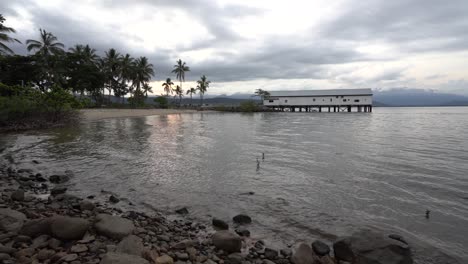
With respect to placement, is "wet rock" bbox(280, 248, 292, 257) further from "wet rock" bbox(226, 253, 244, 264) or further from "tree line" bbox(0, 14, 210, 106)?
"tree line" bbox(0, 14, 210, 106)

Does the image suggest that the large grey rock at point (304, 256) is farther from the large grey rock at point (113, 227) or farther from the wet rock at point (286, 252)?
the large grey rock at point (113, 227)

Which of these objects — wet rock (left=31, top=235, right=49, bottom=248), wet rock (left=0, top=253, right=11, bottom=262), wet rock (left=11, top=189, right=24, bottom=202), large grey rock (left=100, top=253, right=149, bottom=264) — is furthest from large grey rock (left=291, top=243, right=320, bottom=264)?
wet rock (left=11, top=189, right=24, bottom=202)

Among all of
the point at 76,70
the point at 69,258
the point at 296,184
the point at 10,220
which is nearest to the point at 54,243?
the point at 69,258

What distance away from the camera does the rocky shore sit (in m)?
4.50

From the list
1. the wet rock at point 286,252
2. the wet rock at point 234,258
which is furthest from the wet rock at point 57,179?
the wet rock at point 286,252

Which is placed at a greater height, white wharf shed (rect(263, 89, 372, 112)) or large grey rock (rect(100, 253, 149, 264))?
white wharf shed (rect(263, 89, 372, 112))

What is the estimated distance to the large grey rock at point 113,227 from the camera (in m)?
5.35

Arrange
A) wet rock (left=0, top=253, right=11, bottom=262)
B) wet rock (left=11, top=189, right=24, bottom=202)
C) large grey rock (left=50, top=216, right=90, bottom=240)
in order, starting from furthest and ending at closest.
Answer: wet rock (left=11, top=189, right=24, bottom=202) → large grey rock (left=50, top=216, right=90, bottom=240) → wet rock (left=0, top=253, right=11, bottom=262)

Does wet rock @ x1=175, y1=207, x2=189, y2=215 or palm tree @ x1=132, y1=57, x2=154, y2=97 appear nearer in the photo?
wet rock @ x1=175, y1=207, x2=189, y2=215

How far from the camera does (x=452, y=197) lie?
8.68m

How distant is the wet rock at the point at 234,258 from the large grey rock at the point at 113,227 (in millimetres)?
1993

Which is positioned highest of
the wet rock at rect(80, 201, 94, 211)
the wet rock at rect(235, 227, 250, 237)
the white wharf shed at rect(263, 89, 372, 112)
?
the white wharf shed at rect(263, 89, 372, 112)

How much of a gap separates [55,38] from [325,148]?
56636mm

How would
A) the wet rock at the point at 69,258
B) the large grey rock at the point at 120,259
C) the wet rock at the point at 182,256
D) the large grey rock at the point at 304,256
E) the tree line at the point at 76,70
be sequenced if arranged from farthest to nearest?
the tree line at the point at 76,70
the large grey rock at the point at 304,256
the wet rock at the point at 182,256
the wet rock at the point at 69,258
the large grey rock at the point at 120,259
